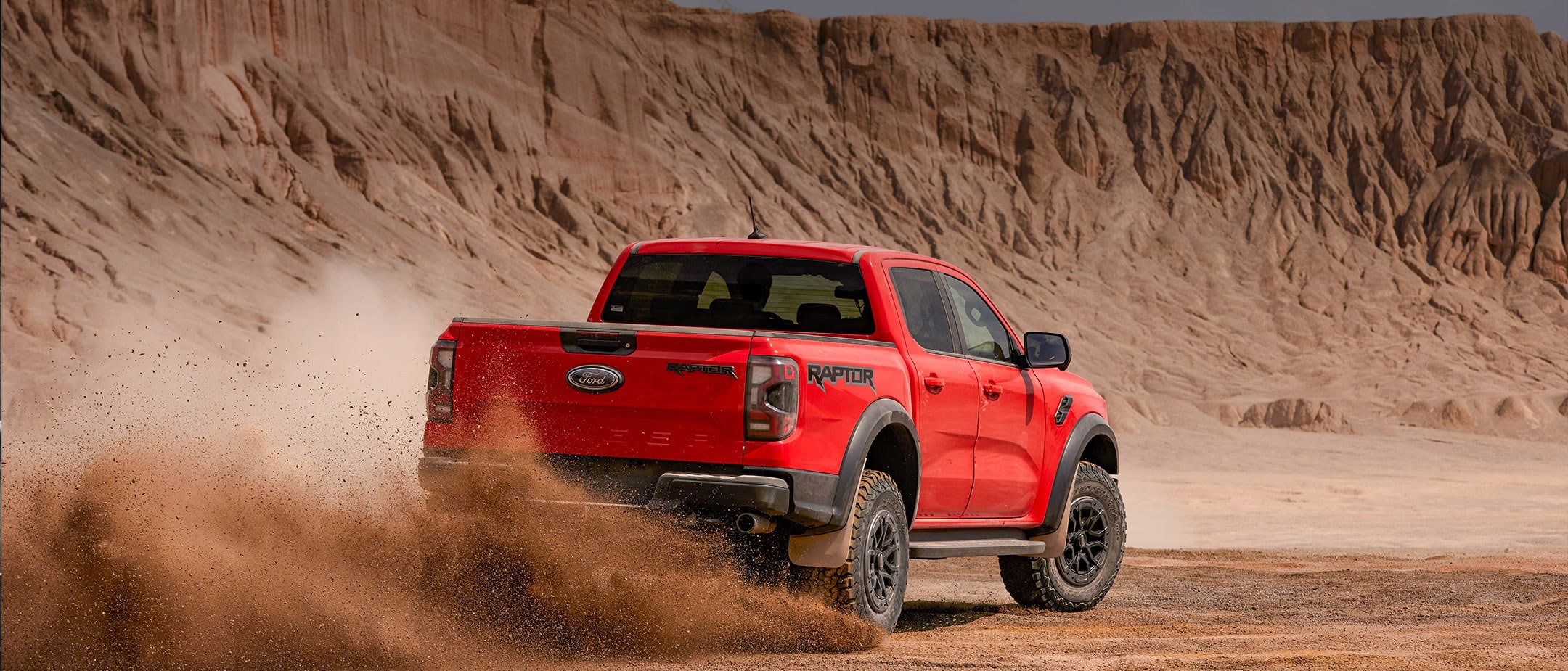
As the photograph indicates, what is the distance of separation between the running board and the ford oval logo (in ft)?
5.93

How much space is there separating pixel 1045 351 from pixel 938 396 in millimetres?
1170

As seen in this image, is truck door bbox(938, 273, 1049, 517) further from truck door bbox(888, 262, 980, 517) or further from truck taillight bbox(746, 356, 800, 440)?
truck taillight bbox(746, 356, 800, 440)

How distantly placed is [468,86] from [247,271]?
15.6 m

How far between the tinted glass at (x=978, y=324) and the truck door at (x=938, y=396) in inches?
8.4

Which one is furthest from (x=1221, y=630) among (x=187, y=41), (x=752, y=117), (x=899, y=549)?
(x=752, y=117)

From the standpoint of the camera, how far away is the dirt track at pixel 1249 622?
7078 millimetres

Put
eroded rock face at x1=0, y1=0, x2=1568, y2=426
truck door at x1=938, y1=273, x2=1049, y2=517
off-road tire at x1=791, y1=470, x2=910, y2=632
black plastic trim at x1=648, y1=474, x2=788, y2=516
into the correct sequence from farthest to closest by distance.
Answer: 1. eroded rock face at x1=0, y1=0, x2=1568, y2=426
2. truck door at x1=938, y1=273, x2=1049, y2=517
3. off-road tire at x1=791, y1=470, x2=910, y2=632
4. black plastic trim at x1=648, y1=474, x2=788, y2=516

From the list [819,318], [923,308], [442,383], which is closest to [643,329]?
[442,383]

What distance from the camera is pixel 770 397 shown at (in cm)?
674

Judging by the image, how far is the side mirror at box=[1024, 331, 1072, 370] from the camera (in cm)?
879

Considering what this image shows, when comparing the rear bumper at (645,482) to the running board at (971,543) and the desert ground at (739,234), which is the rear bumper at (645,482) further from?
the running board at (971,543)

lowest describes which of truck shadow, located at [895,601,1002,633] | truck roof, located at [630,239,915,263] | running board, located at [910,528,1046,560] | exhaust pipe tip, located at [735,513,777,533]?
truck shadow, located at [895,601,1002,633]

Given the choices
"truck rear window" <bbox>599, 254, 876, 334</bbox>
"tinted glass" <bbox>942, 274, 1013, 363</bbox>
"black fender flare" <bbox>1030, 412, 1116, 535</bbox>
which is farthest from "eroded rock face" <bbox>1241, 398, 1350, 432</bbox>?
"truck rear window" <bbox>599, 254, 876, 334</bbox>

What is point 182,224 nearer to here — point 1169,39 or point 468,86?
point 468,86
